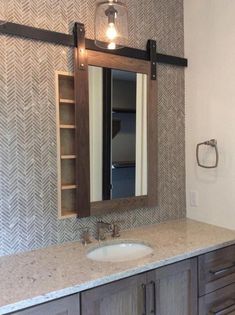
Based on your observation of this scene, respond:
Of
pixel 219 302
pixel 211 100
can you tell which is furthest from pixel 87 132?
pixel 219 302

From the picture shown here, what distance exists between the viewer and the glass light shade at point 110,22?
167cm

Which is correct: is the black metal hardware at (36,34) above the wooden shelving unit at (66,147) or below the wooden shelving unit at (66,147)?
above

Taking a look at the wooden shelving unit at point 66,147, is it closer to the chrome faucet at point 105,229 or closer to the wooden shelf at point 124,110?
the chrome faucet at point 105,229

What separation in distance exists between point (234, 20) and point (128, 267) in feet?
5.53

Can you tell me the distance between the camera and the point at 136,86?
7.13 feet

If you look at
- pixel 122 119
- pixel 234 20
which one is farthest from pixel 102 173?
pixel 234 20

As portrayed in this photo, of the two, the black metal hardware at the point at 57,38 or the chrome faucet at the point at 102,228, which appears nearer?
the black metal hardware at the point at 57,38

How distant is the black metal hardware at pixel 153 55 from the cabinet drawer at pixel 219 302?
1.46 metres

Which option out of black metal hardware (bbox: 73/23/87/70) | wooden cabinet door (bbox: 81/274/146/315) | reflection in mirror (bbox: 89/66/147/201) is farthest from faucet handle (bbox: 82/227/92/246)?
black metal hardware (bbox: 73/23/87/70)

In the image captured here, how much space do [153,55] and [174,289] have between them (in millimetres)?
1525

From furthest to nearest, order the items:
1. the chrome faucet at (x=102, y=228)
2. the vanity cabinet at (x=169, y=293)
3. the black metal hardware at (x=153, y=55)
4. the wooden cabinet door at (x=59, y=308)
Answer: the black metal hardware at (x=153, y=55), the chrome faucet at (x=102, y=228), the vanity cabinet at (x=169, y=293), the wooden cabinet door at (x=59, y=308)

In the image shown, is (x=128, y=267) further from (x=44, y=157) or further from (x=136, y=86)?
(x=136, y=86)

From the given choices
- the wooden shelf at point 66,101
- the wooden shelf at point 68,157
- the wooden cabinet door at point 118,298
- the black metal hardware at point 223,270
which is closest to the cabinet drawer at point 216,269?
the black metal hardware at point 223,270

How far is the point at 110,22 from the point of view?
1703mm
